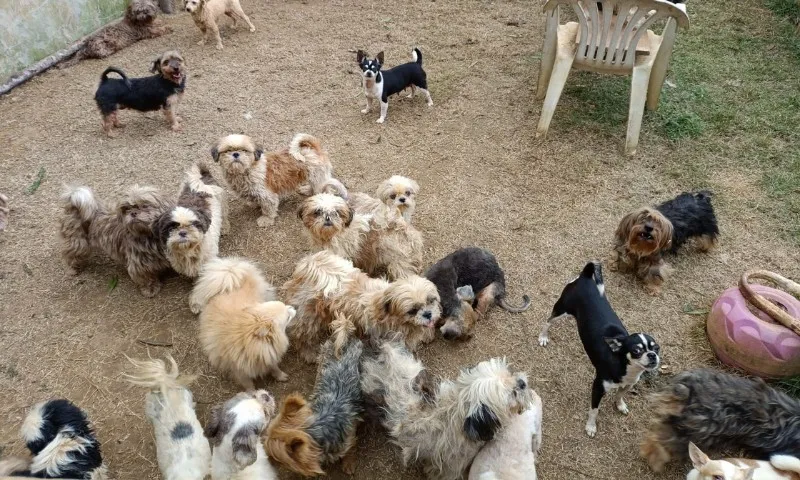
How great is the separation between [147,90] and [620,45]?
241 inches

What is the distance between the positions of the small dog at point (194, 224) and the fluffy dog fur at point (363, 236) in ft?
3.07

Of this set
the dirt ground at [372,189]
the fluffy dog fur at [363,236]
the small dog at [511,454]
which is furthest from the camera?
the fluffy dog fur at [363,236]

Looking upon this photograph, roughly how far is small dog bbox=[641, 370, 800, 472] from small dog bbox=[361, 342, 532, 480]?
1.05 m

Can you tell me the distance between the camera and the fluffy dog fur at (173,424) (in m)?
3.24

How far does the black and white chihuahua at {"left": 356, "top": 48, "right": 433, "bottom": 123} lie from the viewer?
21.0 feet

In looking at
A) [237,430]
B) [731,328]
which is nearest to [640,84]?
[731,328]

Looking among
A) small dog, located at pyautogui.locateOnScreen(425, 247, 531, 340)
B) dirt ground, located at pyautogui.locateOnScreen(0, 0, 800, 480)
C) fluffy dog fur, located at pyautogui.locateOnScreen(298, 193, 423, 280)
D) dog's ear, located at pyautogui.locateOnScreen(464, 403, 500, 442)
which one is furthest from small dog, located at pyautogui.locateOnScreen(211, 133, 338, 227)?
dog's ear, located at pyautogui.locateOnScreen(464, 403, 500, 442)

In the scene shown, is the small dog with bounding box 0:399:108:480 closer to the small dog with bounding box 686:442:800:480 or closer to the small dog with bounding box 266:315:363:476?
the small dog with bounding box 266:315:363:476

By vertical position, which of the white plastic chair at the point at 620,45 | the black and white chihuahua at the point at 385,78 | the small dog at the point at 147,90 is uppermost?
the white plastic chair at the point at 620,45

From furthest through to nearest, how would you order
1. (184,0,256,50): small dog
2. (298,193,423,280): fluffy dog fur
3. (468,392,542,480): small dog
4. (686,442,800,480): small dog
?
1. (184,0,256,50): small dog
2. (298,193,423,280): fluffy dog fur
3. (468,392,542,480): small dog
4. (686,442,800,480): small dog

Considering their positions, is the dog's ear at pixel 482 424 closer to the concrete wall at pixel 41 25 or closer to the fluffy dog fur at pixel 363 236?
the fluffy dog fur at pixel 363 236

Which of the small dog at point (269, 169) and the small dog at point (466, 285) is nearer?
the small dog at point (466, 285)

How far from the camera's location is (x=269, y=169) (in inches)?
211

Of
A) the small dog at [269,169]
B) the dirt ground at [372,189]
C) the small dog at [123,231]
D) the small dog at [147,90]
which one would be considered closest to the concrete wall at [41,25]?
the dirt ground at [372,189]
